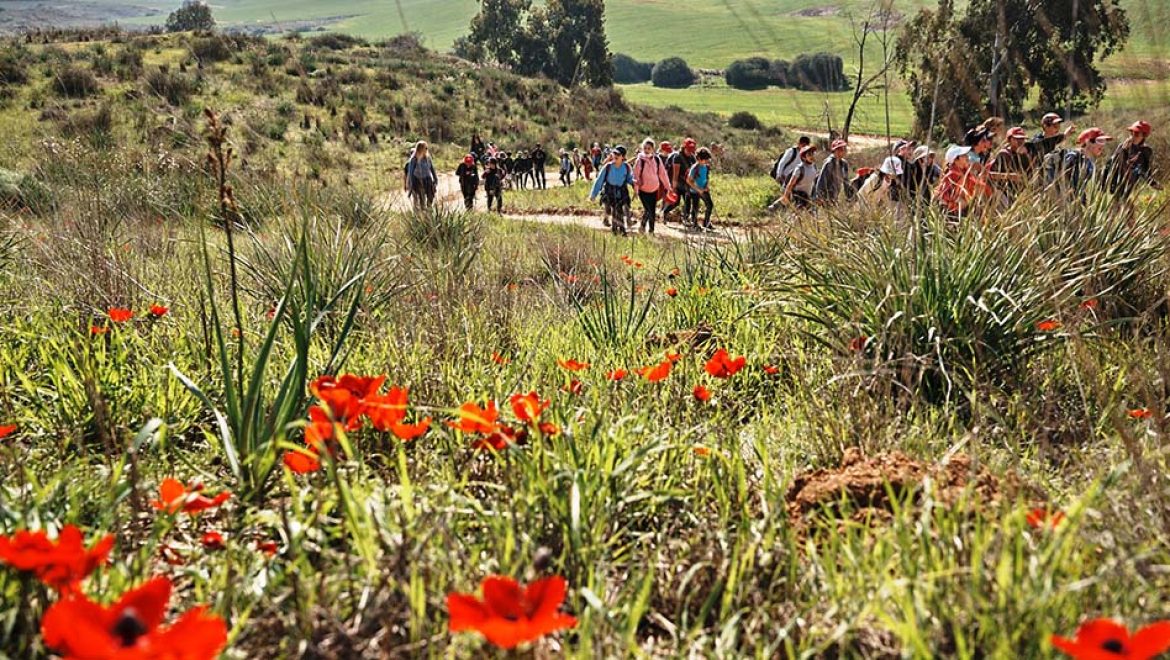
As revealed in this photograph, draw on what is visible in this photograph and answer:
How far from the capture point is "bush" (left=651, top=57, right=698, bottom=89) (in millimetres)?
97312

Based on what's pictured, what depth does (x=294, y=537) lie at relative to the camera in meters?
1.50

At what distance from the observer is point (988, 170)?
199 inches

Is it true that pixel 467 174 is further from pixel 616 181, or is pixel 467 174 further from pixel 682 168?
pixel 682 168

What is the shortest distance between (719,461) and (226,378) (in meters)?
1.30

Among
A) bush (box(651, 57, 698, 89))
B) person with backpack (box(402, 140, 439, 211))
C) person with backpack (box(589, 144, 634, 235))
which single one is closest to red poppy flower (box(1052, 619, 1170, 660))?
person with backpack (box(402, 140, 439, 211))

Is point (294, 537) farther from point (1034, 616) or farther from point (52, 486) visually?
point (1034, 616)

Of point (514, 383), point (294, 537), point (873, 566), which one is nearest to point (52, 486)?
point (294, 537)

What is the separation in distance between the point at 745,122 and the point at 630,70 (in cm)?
5412

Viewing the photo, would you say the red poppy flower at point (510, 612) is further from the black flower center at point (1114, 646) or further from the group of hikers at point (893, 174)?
the group of hikers at point (893, 174)

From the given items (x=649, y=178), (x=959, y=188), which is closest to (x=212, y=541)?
(x=959, y=188)

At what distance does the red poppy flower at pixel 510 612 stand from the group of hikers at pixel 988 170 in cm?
281

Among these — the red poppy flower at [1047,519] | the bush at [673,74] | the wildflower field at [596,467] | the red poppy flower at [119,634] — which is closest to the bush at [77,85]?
the wildflower field at [596,467]

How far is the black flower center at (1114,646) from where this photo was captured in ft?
3.29

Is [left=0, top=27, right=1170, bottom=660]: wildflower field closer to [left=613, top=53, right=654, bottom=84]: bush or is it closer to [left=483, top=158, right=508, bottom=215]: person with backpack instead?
[left=483, top=158, right=508, bottom=215]: person with backpack
